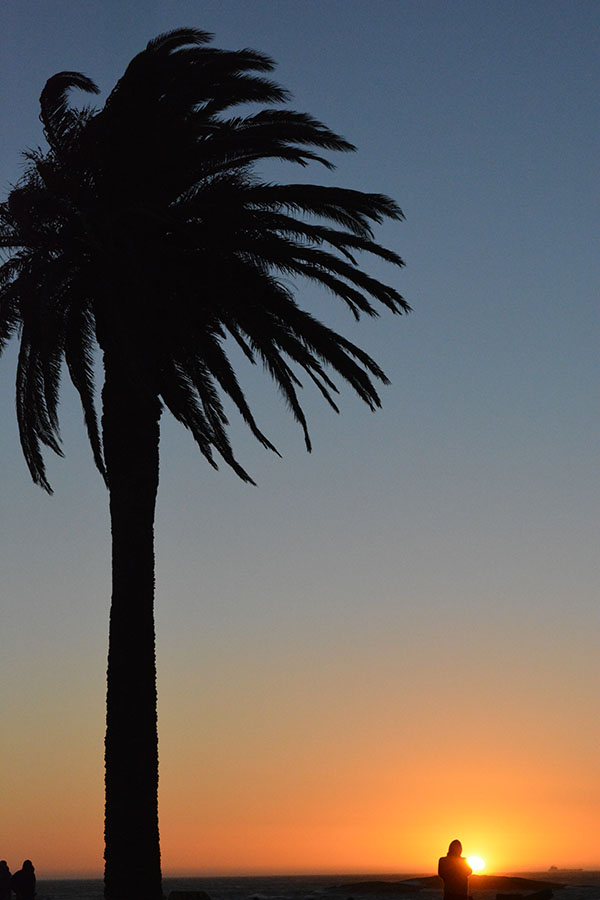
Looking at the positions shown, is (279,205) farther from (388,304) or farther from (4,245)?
(4,245)

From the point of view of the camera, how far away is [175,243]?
20.8 meters

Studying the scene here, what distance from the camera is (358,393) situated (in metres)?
22.2

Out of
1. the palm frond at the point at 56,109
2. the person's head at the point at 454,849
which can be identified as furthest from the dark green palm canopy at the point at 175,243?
the person's head at the point at 454,849

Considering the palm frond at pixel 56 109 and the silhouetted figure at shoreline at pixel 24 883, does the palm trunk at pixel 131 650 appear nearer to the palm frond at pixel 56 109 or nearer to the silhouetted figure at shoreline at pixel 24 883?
the palm frond at pixel 56 109

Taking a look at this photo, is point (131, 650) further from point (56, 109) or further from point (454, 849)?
point (56, 109)

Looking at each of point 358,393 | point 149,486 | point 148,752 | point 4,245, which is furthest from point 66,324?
point 148,752

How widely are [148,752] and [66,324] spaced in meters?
7.41

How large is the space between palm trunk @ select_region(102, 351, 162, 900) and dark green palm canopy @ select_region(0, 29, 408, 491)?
0.78 m

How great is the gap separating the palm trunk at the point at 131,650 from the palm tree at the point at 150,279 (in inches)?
1.2

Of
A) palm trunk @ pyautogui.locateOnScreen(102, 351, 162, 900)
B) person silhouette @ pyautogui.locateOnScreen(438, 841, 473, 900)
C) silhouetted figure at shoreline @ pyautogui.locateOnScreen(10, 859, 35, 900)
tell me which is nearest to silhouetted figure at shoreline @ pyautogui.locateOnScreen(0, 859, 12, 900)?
silhouetted figure at shoreline @ pyautogui.locateOnScreen(10, 859, 35, 900)

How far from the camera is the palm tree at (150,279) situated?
1912 cm

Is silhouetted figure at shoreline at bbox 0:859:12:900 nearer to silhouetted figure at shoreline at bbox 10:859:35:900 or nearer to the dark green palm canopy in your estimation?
silhouetted figure at shoreline at bbox 10:859:35:900

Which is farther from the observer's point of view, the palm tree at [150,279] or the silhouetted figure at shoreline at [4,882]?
the silhouetted figure at shoreline at [4,882]

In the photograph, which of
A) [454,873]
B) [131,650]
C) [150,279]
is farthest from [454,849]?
[150,279]
